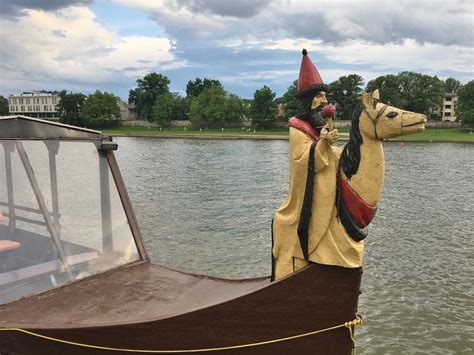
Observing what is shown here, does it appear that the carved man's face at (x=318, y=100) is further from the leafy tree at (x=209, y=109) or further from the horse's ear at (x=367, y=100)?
the leafy tree at (x=209, y=109)

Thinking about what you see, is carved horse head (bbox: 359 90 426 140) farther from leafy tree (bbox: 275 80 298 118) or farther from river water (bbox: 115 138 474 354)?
leafy tree (bbox: 275 80 298 118)

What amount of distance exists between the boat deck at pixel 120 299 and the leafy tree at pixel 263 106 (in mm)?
79004

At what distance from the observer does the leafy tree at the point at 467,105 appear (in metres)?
72.1

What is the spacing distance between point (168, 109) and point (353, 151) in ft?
326

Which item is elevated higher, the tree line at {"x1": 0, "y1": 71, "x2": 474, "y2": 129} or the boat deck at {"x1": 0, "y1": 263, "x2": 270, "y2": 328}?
the tree line at {"x1": 0, "y1": 71, "x2": 474, "y2": 129}

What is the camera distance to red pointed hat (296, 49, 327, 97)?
4.17 metres

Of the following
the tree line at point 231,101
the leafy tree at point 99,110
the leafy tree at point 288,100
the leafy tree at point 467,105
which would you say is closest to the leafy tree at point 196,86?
the tree line at point 231,101

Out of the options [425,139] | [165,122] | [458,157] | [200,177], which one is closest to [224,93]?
[165,122]

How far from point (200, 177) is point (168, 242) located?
13654 mm

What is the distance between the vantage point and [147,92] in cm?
11225

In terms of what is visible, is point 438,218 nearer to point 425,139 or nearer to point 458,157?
point 458,157

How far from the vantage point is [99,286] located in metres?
5.27

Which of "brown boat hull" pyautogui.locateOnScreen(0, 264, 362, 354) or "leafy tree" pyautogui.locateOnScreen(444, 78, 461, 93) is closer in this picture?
"brown boat hull" pyautogui.locateOnScreen(0, 264, 362, 354)

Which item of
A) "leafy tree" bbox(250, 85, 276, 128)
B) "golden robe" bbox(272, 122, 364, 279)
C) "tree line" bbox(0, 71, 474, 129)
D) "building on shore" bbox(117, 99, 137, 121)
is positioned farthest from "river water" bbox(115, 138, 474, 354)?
"building on shore" bbox(117, 99, 137, 121)
